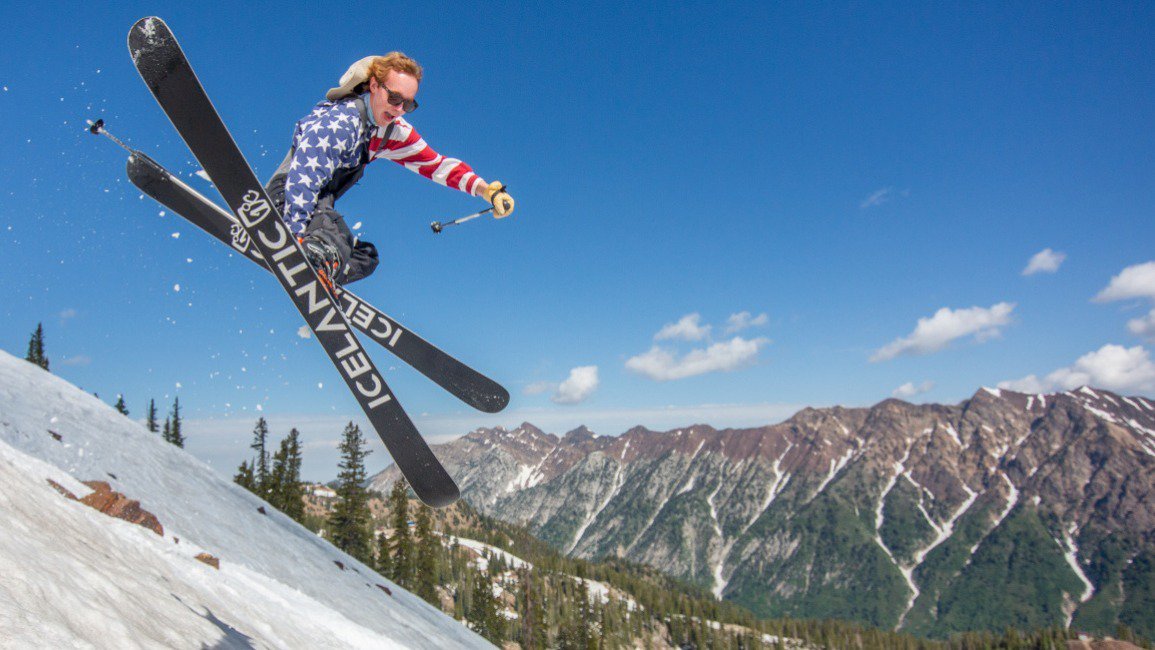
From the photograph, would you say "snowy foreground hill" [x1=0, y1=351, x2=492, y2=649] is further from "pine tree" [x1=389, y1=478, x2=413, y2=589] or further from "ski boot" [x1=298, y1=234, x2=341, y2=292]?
"pine tree" [x1=389, y1=478, x2=413, y2=589]

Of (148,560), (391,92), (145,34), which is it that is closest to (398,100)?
(391,92)

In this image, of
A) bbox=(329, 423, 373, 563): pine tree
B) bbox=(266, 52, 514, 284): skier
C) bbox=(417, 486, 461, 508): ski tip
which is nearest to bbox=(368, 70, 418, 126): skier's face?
bbox=(266, 52, 514, 284): skier

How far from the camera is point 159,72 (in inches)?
203

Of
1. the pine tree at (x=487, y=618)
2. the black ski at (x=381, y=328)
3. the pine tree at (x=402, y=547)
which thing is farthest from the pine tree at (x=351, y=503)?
the black ski at (x=381, y=328)

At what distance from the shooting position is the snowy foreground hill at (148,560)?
372 centimetres

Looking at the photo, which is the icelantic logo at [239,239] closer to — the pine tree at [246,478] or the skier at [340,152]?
the skier at [340,152]

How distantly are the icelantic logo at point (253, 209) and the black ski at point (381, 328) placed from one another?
1.75 meters

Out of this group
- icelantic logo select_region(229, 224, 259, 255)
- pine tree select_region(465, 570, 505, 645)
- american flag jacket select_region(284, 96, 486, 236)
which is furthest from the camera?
pine tree select_region(465, 570, 505, 645)

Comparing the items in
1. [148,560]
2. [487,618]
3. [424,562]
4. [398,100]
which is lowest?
[487,618]

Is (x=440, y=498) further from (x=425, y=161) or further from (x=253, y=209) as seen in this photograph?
(x=425, y=161)

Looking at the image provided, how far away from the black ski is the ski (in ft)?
5.08

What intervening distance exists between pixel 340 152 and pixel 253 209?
86 cm

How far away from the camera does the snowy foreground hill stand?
3.72 m

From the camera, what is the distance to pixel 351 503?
50.9 metres
